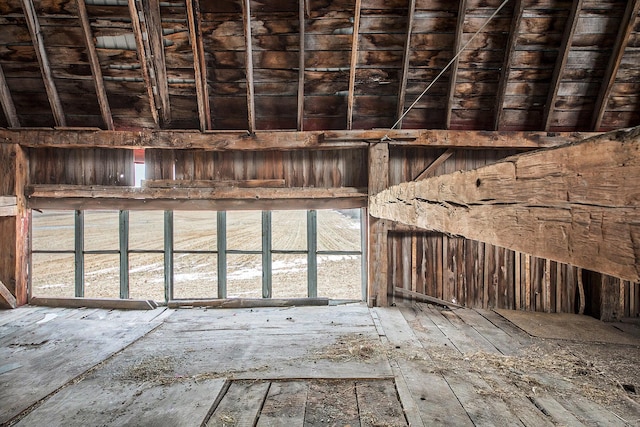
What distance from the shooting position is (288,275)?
6094 millimetres

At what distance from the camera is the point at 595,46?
14.9 ft

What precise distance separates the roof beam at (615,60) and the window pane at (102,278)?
8.37 metres

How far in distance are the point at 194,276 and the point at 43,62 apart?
410 cm

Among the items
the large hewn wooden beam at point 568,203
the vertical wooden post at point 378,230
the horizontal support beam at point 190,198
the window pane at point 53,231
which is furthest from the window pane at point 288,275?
the large hewn wooden beam at point 568,203

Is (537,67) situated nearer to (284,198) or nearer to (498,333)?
(498,333)

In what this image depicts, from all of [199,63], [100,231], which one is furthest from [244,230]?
[199,63]

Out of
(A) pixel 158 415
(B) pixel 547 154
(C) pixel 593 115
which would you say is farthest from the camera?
(C) pixel 593 115

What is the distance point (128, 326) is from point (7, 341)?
1.24 m

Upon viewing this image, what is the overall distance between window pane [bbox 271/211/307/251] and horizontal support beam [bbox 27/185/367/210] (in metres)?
0.47

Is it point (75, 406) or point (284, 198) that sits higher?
point (284, 198)

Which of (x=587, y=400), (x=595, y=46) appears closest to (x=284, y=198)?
(x=587, y=400)

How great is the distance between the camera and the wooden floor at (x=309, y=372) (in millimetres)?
2518

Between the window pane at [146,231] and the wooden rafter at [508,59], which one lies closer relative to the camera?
the wooden rafter at [508,59]

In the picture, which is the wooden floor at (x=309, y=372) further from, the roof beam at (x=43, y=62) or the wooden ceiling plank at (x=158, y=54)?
the wooden ceiling plank at (x=158, y=54)
